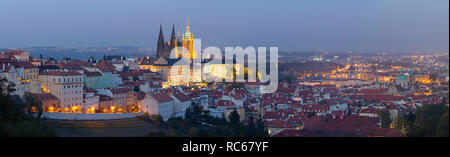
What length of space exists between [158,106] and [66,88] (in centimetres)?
307

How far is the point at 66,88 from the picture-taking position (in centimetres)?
1848

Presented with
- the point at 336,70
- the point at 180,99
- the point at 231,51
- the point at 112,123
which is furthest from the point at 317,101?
the point at 336,70

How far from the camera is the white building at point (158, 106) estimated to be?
61.1ft

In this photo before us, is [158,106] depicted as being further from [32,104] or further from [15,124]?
[15,124]

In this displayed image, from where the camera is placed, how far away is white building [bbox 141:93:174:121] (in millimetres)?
18616

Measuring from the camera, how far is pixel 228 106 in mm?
22938

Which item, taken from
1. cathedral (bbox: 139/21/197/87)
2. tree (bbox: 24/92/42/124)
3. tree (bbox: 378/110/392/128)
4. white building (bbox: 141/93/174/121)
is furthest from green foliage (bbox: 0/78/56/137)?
cathedral (bbox: 139/21/197/87)

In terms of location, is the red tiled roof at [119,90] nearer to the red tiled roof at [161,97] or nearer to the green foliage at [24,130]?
the red tiled roof at [161,97]

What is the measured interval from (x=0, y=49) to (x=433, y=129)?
27.1 metres

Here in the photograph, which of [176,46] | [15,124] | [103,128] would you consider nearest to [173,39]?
[176,46]

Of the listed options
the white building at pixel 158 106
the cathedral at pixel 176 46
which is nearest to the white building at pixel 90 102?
the white building at pixel 158 106

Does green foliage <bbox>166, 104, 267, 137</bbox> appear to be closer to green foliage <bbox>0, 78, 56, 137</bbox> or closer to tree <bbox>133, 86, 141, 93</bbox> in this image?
tree <bbox>133, 86, 141, 93</bbox>
